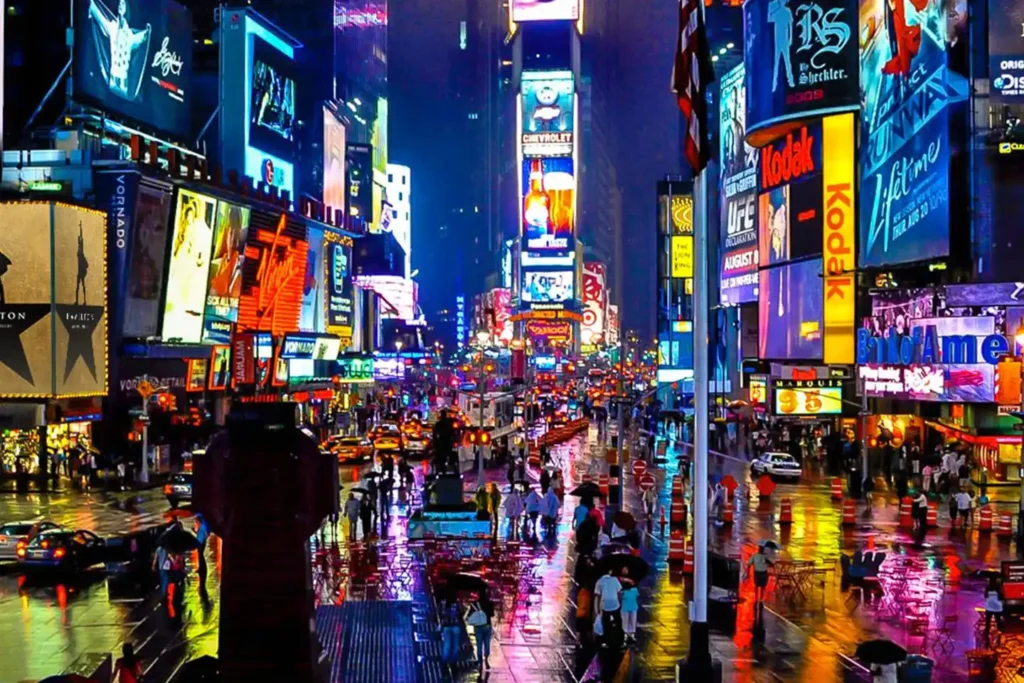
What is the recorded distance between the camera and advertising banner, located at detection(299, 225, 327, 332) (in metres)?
85.9

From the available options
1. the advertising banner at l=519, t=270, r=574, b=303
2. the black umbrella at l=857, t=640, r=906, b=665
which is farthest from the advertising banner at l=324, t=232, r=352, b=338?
the black umbrella at l=857, t=640, r=906, b=665

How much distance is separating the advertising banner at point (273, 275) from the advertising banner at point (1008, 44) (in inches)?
1576

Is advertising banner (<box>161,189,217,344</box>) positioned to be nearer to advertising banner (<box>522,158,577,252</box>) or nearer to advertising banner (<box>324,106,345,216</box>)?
advertising banner (<box>324,106,345,216</box>)

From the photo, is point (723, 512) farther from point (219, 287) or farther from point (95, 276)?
point (219, 287)

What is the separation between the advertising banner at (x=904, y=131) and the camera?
52.7 m

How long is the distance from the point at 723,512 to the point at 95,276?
29.5m

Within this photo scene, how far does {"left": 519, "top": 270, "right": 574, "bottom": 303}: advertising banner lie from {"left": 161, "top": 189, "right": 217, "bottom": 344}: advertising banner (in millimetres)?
101507

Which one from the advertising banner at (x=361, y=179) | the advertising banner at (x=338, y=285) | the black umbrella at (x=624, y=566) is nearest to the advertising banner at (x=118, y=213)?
the advertising banner at (x=338, y=285)

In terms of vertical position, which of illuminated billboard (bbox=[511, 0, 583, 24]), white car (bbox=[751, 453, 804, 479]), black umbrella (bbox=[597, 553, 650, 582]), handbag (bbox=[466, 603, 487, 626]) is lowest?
white car (bbox=[751, 453, 804, 479])

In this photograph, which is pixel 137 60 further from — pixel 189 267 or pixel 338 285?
pixel 338 285

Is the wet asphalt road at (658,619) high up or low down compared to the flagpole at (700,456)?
down

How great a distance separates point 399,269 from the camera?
150250mm

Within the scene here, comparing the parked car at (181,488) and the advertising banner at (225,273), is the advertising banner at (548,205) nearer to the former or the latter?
the advertising banner at (225,273)

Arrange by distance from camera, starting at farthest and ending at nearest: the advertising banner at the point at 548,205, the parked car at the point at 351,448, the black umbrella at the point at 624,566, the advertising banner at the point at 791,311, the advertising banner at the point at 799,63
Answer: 1. the advertising banner at the point at 548,205
2. the advertising banner at the point at 791,311
3. the advertising banner at the point at 799,63
4. the parked car at the point at 351,448
5. the black umbrella at the point at 624,566
